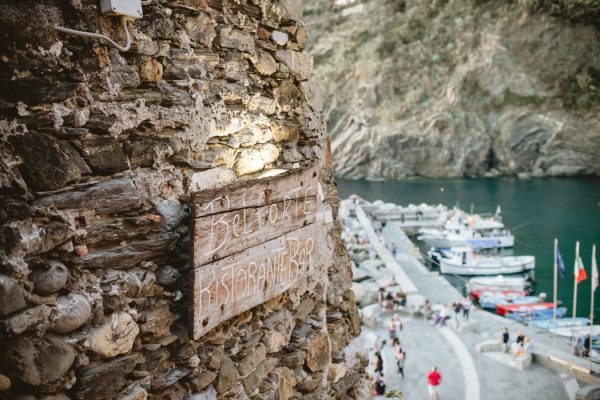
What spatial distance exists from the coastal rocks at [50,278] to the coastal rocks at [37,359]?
7.4 inches

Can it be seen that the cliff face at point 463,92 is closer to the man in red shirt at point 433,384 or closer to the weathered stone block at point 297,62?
the man in red shirt at point 433,384

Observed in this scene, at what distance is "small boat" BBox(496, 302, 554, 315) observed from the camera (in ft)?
72.1

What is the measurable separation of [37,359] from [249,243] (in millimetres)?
1278

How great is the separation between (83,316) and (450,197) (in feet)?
172

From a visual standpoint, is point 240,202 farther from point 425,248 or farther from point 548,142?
point 548,142

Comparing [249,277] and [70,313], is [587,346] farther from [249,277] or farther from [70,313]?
[70,313]

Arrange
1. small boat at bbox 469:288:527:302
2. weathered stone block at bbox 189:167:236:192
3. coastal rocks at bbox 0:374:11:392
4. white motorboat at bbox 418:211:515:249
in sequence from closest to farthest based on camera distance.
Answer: coastal rocks at bbox 0:374:11:392, weathered stone block at bbox 189:167:236:192, small boat at bbox 469:288:527:302, white motorboat at bbox 418:211:515:249

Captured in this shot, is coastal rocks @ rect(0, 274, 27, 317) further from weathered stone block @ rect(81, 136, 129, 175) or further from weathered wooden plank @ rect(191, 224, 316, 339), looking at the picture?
weathered wooden plank @ rect(191, 224, 316, 339)

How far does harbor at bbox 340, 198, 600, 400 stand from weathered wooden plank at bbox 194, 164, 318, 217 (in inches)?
449

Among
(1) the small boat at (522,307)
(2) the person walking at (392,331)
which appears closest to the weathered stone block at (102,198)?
(2) the person walking at (392,331)

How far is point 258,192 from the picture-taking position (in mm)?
2961

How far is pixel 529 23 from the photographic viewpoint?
7269 centimetres

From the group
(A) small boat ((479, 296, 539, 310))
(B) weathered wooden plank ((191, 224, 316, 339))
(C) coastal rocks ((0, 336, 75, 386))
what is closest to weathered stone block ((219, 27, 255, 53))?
(B) weathered wooden plank ((191, 224, 316, 339))

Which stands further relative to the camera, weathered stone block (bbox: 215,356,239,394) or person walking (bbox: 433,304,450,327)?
person walking (bbox: 433,304,450,327)
